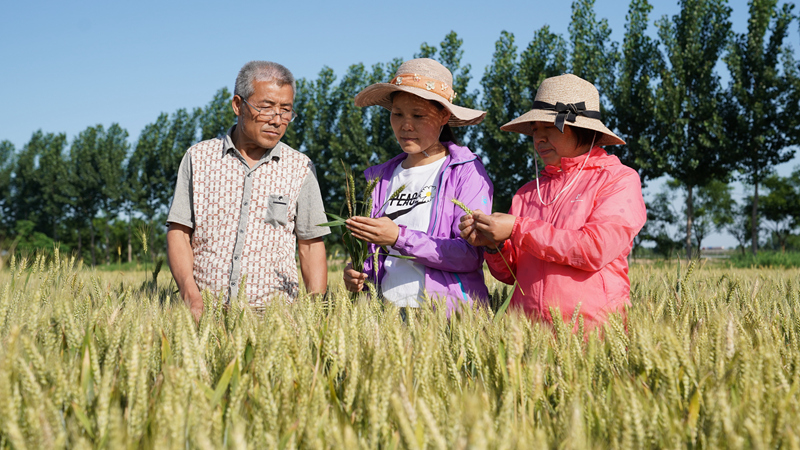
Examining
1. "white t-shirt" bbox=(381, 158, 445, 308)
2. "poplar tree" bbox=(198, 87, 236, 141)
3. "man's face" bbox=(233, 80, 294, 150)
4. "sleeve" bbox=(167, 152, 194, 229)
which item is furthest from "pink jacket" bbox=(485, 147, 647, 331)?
"poplar tree" bbox=(198, 87, 236, 141)

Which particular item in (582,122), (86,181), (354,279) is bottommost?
(354,279)

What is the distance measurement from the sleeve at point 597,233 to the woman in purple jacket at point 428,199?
14.6 inches

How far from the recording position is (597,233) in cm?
195

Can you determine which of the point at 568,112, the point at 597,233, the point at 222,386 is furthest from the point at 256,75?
the point at 222,386

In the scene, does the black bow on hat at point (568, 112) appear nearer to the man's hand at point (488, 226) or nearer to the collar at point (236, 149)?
the man's hand at point (488, 226)

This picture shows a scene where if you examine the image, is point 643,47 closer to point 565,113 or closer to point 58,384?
point 565,113

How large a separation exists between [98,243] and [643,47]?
39.2 meters

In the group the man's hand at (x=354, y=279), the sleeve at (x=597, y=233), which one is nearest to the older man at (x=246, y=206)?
the man's hand at (x=354, y=279)

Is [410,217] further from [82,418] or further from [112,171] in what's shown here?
[112,171]

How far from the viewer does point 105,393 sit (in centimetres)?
91

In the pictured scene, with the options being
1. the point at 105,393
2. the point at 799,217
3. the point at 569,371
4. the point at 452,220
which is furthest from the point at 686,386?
A: the point at 799,217

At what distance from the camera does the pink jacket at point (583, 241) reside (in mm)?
1973

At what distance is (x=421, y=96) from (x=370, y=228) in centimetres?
68

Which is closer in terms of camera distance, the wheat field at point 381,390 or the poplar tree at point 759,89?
the wheat field at point 381,390
